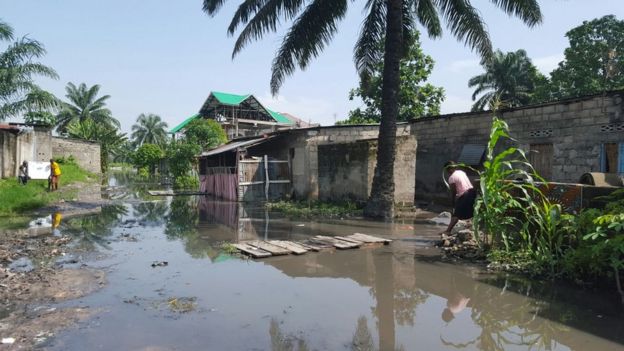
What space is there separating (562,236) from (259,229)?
22.4ft

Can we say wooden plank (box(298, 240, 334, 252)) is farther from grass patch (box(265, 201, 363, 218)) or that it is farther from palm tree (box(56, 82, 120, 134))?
palm tree (box(56, 82, 120, 134))

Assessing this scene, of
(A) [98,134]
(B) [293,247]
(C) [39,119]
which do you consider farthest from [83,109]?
(B) [293,247]

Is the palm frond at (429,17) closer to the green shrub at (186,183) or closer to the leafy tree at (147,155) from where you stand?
the green shrub at (186,183)

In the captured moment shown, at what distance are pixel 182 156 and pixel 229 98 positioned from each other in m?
15.3

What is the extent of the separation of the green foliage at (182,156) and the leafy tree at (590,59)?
25.6 meters

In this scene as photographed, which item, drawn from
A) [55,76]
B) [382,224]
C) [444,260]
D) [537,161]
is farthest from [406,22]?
[55,76]

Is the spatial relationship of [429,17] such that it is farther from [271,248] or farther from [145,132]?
[145,132]

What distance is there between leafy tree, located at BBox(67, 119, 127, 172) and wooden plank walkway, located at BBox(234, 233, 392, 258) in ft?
125

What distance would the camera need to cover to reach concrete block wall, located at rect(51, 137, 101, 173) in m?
34.8

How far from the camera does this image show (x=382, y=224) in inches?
454

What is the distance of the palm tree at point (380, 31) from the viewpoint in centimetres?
1233

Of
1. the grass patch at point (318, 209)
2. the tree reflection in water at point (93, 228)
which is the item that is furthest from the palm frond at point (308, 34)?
the tree reflection in water at point (93, 228)

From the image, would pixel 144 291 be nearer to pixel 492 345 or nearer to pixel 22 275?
pixel 22 275

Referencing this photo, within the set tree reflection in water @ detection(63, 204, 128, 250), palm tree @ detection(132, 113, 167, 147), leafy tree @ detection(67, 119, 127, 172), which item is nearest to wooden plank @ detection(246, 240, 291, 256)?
tree reflection in water @ detection(63, 204, 128, 250)
